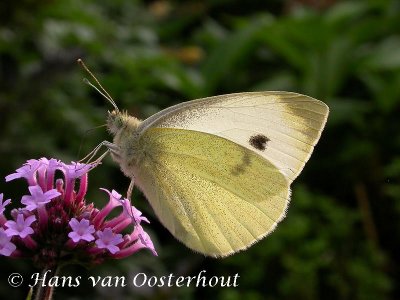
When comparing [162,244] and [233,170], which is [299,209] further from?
[233,170]

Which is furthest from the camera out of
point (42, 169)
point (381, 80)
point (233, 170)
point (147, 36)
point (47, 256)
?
point (381, 80)

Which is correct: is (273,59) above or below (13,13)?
below

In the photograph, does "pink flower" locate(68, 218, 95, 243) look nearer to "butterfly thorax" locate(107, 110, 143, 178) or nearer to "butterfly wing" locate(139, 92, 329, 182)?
"butterfly thorax" locate(107, 110, 143, 178)

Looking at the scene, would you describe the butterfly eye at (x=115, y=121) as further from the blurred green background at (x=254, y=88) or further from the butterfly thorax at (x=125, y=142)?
the blurred green background at (x=254, y=88)

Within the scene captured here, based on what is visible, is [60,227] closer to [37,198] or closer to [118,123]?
[37,198]

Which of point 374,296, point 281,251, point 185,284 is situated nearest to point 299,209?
point 281,251

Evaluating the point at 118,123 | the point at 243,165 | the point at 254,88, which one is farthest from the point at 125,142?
the point at 254,88

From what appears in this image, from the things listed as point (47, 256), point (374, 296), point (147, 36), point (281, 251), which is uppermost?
point (47, 256)
